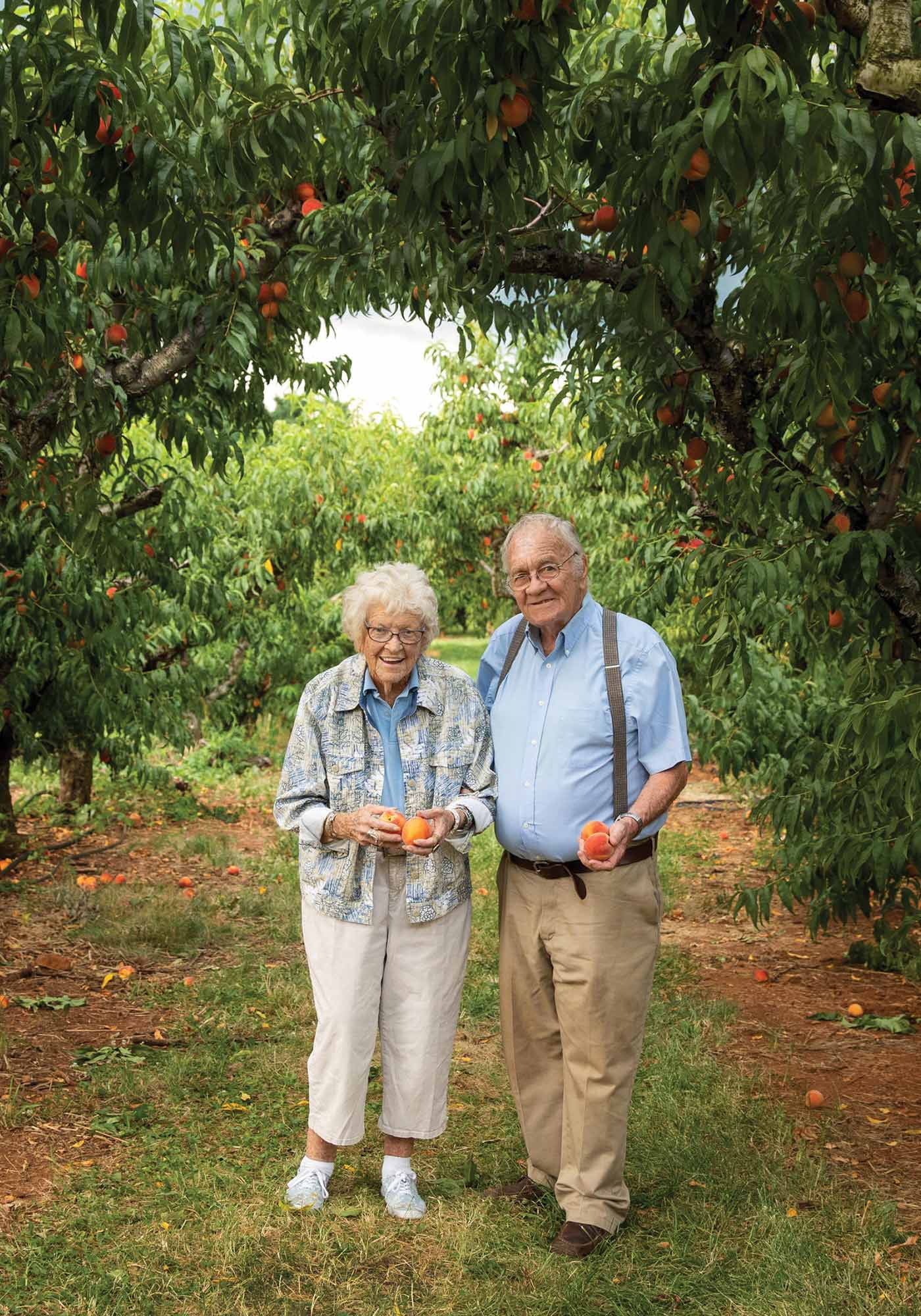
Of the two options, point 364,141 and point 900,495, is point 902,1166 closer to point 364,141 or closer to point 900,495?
point 900,495

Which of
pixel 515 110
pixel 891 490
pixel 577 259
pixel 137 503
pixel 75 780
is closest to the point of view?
pixel 515 110

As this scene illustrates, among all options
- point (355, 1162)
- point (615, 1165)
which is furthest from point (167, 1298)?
point (615, 1165)

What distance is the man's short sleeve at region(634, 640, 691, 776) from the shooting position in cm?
325

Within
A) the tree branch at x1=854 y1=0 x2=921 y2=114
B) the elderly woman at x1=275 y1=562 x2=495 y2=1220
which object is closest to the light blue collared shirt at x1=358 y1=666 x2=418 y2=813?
the elderly woman at x1=275 y1=562 x2=495 y2=1220

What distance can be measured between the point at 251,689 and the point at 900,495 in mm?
11015

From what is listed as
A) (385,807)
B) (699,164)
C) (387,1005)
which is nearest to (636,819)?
(385,807)

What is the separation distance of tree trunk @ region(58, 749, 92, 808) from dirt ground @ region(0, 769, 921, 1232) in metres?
1.52

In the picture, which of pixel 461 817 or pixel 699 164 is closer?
pixel 699 164

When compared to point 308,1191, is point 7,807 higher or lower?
higher

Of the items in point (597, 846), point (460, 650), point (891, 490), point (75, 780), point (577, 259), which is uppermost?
point (460, 650)

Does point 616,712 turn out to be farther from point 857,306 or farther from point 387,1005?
point 857,306

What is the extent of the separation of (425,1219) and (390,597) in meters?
1.75

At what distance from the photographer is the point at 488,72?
298 cm

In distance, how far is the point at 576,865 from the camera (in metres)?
3.32
